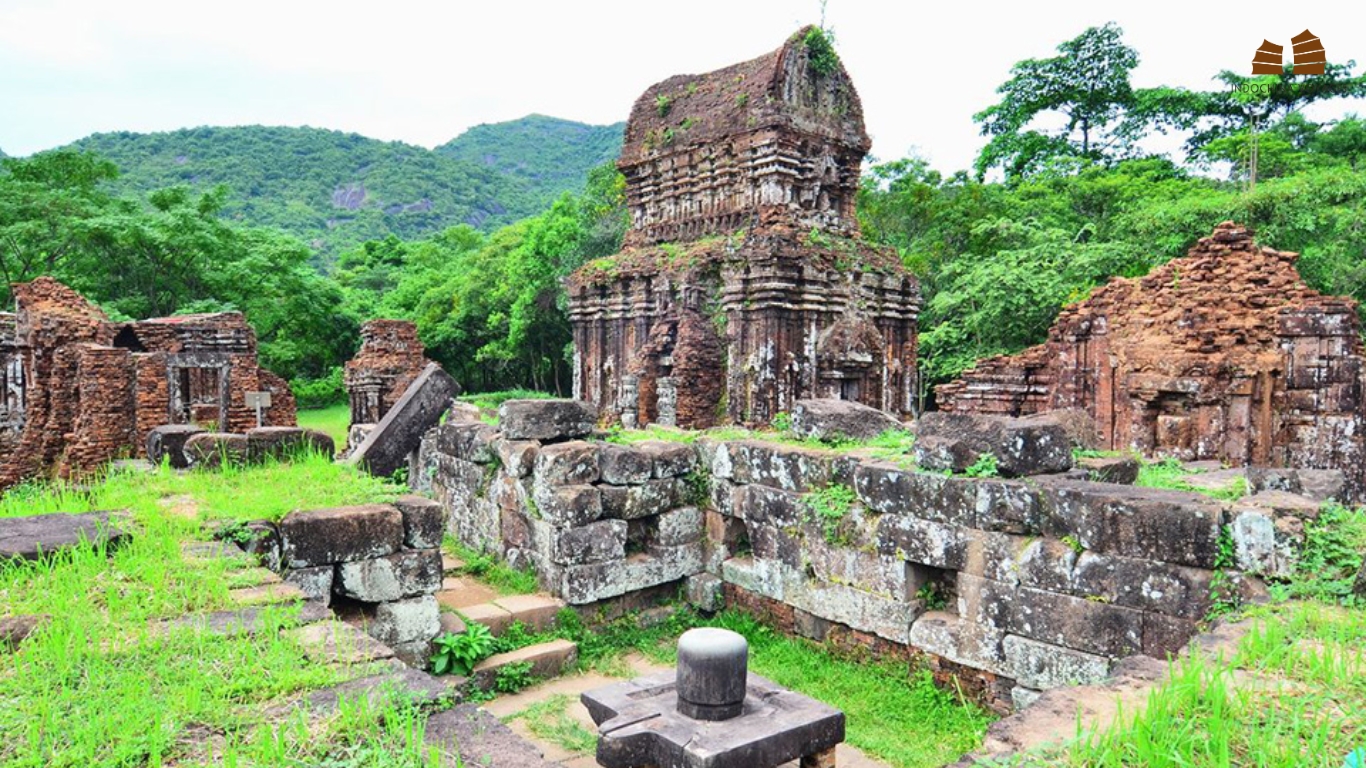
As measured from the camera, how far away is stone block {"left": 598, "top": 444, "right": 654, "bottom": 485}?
6.64 m

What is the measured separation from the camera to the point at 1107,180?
79.4 feet

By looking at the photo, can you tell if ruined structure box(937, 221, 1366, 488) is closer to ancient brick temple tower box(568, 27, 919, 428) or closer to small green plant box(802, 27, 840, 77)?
ancient brick temple tower box(568, 27, 919, 428)

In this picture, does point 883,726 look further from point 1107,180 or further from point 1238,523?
point 1107,180

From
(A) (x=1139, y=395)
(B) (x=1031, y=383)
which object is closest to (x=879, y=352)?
(B) (x=1031, y=383)

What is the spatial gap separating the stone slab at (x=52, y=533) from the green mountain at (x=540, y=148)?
8367 centimetres

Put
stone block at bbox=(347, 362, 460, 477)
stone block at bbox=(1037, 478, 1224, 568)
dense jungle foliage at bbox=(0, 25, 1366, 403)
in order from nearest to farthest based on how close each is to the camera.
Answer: stone block at bbox=(1037, 478, 1224, 568), stone block at bbox=(347, 362, 460, 477), dense jungle foliage at bbox=(0, 25, 1366, 403)

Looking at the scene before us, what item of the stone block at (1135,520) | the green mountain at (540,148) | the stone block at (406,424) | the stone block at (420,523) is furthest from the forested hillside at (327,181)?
the stone block at (1135,520)

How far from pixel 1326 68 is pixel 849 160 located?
20384 millimetres

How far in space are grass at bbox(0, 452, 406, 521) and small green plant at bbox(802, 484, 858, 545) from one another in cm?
284

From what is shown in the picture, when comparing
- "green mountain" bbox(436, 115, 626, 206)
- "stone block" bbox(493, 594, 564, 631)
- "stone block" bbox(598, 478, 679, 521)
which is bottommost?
"stone block" bbox(493, 594, 564, 631)

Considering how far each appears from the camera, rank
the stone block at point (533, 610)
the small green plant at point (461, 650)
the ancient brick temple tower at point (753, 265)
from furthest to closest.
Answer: the ancient brick temple tower at point (753, 265) → the stone block at point (533, 610) → the small green plant at point (461, 650)

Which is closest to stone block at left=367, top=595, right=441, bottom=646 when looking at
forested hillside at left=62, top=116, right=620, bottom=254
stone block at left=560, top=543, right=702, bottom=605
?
stone block at left=560, top=543, right=702, bottom=605

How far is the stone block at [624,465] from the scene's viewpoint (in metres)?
6.64

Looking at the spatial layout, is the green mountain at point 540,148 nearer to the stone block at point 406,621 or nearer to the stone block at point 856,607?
the stone block at point 856,607
